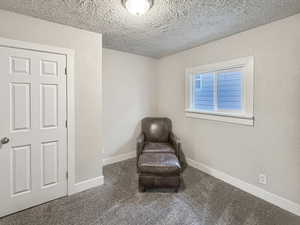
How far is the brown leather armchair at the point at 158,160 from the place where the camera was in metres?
2.31

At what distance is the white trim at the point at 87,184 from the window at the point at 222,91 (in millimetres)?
1948

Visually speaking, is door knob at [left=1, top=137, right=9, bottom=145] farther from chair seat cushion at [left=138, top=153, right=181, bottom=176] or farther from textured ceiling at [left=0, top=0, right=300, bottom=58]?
chair seat cushion at [left=138, top=153, right=181, bottom=176]

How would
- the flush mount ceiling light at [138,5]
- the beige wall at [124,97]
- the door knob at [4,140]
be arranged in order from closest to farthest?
1. the flush mount ceiling light at [138,5]
2. the door knob at [4,140]
3. the beige wall at [124,97]

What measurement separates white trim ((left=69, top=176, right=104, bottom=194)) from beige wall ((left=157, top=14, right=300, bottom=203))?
1835mm

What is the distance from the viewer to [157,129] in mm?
3438

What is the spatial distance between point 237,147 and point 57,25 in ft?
9.86

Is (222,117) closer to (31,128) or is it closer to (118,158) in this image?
(118,158)

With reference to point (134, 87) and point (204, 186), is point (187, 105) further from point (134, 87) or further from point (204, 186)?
point (204, 186)

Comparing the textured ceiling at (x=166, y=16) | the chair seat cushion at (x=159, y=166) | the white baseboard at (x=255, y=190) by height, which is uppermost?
the textured ceiling at (x=166, y=16)

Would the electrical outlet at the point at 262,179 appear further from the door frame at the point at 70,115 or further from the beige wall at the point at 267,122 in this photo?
the door frame at the point at 70,115

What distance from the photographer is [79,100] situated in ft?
7.73

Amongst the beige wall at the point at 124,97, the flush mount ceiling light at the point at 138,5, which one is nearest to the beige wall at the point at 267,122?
the beige wall at the point at 124,97

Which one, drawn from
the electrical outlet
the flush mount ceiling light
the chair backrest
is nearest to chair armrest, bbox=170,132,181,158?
the chair backrest

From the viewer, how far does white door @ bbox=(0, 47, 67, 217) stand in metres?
1.86
